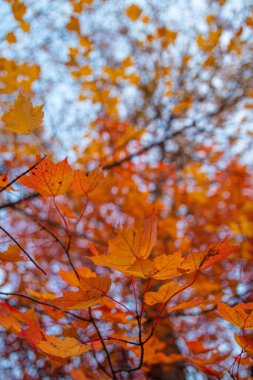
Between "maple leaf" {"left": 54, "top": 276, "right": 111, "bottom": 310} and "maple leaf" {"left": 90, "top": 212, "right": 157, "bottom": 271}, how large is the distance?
4cm

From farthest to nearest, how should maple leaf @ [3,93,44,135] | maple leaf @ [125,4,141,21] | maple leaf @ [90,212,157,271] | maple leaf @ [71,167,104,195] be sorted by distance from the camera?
maple leaf @ [125,4,141,21]
maple leaf @ [71,167,104,195]
maple leaf @ [3,93,44,135]
maple leaf @ [90,212,157,271]

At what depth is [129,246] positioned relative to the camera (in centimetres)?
62

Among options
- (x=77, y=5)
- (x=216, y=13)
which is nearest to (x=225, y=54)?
(x=216, y=13)

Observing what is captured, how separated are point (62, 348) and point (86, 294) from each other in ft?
0.43

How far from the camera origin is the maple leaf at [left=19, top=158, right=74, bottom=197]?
0.79m

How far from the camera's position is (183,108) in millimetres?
2547

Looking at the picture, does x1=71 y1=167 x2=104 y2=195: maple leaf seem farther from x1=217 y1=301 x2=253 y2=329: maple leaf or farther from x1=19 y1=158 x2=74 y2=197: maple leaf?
x1=217 y1=301 x2=253 y2=329: maple leaf

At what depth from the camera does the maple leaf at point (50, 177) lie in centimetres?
79

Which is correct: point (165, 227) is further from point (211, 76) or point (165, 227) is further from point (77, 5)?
point (77, 5)

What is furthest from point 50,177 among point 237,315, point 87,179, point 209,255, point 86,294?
point 237,315

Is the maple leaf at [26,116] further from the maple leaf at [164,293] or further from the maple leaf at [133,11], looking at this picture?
the maple leaf at [133,11]

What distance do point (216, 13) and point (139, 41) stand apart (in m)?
0.63

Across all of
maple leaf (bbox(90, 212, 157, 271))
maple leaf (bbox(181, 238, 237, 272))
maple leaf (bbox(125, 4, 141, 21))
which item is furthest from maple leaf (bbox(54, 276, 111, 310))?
maple leaf (bbox(125, 4, 141, 21))

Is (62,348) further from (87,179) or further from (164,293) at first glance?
(87,179)
